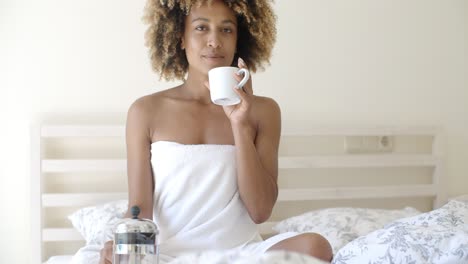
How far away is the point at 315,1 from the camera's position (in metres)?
2.50

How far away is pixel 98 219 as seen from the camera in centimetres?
192

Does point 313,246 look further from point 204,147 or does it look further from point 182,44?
point 182,44

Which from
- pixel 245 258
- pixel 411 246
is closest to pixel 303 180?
pixel 411 246

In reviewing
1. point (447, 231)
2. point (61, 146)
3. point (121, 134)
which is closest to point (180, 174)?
point (447, 231)

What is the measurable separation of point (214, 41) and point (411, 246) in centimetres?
64

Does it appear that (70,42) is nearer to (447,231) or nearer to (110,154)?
(110,154)

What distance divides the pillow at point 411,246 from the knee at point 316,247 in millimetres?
22

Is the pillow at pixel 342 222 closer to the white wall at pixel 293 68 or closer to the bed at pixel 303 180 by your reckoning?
the bed at pixel 303 180

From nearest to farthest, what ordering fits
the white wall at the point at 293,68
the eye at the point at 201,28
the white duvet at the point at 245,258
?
the white duvet at the point at 245,258 < the eye at the point at 201,28 < the white wall at the point at 293,68

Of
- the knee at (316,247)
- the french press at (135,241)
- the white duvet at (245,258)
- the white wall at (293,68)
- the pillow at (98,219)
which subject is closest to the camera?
the white duvet at (245,258)

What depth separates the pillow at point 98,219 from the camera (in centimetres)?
181

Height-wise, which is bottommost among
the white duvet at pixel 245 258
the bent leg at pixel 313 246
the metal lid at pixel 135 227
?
the bent leg at pixel 313 246

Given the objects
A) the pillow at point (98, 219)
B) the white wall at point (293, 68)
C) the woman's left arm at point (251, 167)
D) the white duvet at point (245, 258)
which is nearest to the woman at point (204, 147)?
the woman's left arm at point (251, 167)

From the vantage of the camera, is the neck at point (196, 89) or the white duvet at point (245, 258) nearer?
the white duvet at point (245, 258)
